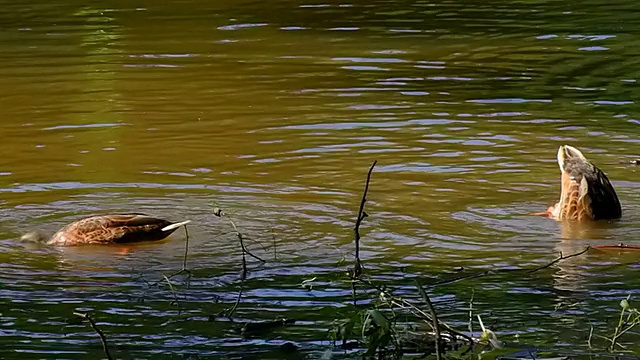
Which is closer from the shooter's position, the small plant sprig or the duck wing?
the small plant sprig

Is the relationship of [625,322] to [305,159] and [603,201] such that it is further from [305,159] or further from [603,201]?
[305,159]

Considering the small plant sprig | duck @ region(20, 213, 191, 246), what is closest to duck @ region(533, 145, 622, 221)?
duck @ region(20, 213, 191, 246)

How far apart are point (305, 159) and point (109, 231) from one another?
9.30ft

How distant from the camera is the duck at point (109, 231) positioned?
331 inches

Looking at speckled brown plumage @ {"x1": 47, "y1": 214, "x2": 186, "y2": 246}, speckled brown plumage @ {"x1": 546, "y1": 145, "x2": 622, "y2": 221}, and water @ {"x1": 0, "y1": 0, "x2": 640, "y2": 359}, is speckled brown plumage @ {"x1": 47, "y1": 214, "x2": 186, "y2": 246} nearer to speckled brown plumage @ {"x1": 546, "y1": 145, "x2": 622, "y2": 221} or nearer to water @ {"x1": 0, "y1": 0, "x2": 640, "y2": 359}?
water @ {"x1": 0, "y1": 0, "x2": 640, "y2": 359}

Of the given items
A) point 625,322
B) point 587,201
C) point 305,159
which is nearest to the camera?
point 625,322

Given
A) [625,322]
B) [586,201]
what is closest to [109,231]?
[586,201]

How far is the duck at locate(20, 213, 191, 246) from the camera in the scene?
8.41 meters

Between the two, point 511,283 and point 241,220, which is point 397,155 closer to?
point 241,220

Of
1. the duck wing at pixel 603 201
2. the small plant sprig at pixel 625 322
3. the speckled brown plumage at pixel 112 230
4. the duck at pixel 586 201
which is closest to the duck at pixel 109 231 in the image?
the speckled brown plumage at pixel 112 230

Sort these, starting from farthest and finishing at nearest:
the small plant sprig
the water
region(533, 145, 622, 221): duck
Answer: region(533, 145, 622, 221): duck
the water
the small plant sprig

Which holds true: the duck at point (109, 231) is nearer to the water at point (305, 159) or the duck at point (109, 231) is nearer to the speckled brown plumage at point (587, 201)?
the water at point (305, 159)

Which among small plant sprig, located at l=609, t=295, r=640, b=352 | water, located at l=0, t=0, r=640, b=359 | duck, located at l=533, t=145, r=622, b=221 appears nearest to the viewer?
small plant sprig, located at l=609, t=295, r=640, b=352

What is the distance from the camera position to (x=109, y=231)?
8461mm
